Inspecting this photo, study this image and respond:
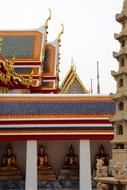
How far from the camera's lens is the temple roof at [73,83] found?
28.2m

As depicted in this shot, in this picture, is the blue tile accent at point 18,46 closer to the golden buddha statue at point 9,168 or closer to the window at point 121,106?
the golden buddha statue at point 9,168

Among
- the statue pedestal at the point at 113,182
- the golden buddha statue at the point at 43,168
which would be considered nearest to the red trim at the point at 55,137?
the golden buddha statue at the point at 43,168

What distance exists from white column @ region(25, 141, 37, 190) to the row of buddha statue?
125 centimetres

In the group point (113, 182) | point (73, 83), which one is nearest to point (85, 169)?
point (113, 182)

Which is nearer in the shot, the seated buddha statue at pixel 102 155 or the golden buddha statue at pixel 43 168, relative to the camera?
the golden buddha statue at pixel 43 168

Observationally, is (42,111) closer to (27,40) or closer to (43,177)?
(43,177)

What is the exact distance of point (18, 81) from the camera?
842 inches

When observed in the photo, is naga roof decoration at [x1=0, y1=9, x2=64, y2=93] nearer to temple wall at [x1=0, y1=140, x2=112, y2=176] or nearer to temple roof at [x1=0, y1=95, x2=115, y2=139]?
temple wall at [x1=0, y1=140, x2=112, y2=176]

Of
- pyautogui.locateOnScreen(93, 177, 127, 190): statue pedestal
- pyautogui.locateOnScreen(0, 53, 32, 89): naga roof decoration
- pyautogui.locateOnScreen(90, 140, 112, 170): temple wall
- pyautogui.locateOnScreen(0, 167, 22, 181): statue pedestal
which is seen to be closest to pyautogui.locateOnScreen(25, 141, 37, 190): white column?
pyautogui.locateOnScreen(0, 167, 22, 181): statue pedestal

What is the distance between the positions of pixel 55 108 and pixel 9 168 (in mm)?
3066

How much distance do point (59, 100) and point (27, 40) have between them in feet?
29.0

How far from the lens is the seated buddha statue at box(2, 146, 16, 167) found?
19.1 metres

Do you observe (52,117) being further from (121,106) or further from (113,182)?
(113,182)

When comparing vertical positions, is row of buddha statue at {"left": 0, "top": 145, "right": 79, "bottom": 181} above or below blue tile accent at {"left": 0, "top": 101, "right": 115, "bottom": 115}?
below
